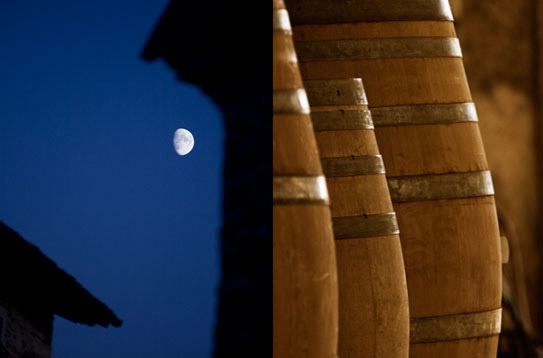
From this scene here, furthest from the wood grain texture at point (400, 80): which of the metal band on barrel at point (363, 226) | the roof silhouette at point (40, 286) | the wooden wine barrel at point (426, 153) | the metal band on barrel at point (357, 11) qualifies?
the roof silhouette at point (40, 286)

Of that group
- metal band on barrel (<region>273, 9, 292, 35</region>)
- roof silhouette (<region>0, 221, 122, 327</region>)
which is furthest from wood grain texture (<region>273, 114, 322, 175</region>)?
roof silhouette (<region>0, 221, 122, 327</region>)

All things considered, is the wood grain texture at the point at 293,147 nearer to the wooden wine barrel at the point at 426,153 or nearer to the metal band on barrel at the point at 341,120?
the metal band on barrel at the point at 341,120

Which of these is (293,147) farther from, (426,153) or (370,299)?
(426,153)

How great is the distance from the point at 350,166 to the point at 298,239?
1.29ft

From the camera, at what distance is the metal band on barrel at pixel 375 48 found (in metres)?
1.47

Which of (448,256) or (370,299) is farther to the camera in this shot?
(448,256)

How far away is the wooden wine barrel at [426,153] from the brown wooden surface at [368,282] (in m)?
Result: 0.18

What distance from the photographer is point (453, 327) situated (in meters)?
1.41

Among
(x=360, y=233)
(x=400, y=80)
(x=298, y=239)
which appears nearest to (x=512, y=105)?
(x=400, y=80)

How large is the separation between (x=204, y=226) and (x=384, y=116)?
57 centimetres

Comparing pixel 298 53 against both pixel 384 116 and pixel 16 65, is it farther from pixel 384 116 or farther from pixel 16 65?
pixel 16 65

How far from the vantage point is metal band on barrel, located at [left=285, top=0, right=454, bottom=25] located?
1489 mm

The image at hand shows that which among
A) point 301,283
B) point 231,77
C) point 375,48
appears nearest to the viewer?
point 301,283

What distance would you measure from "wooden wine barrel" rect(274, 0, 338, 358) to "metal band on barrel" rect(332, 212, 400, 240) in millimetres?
266
